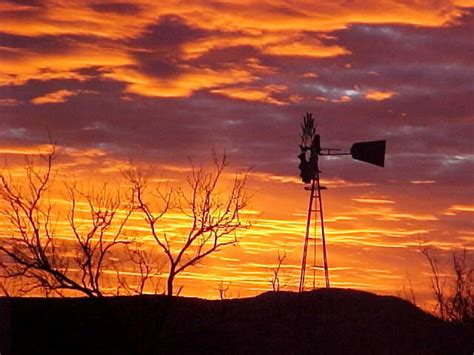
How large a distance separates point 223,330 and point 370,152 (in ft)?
19.9

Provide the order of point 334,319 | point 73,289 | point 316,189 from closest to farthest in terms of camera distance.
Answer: point 73,289
point 316,189
point 334,319

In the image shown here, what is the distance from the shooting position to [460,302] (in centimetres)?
2484

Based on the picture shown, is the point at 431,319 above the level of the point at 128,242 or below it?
below

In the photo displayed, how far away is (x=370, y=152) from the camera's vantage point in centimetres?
2469

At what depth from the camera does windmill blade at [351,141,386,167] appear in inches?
964

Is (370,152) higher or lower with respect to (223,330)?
higher

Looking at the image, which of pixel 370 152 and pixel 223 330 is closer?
pixel 370 152

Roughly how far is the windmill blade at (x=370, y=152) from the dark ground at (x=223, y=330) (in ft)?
14.6

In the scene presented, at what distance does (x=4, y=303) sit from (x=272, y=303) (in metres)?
7.56

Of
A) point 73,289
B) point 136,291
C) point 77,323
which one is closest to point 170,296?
point 136,291

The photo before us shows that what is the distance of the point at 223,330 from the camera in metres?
25.1

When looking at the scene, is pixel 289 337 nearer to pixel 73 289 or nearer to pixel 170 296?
pixel 170 296

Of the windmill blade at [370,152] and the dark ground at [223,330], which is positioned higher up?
the windmill blade at [370,152]

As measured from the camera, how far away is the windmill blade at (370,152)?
80.3 feet
